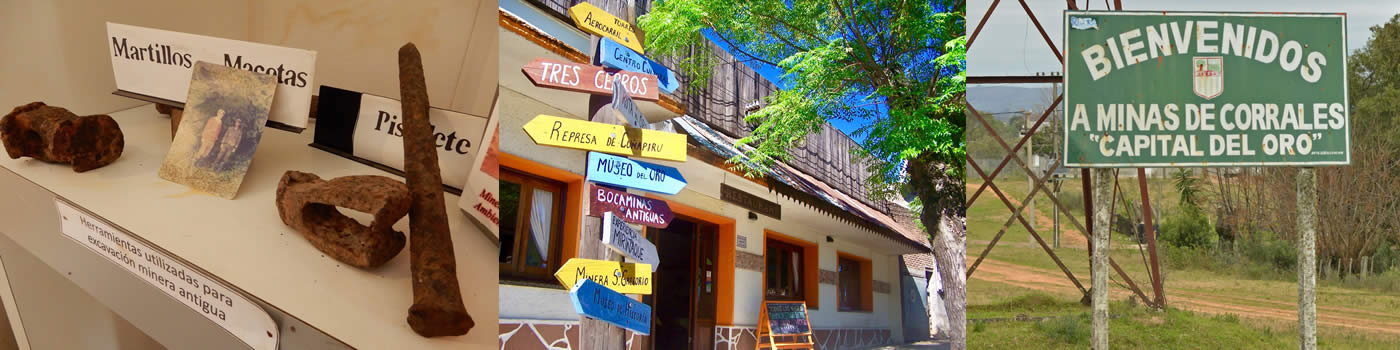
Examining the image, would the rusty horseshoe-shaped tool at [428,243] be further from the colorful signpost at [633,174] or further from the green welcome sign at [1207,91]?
the green welcome sign at [1207,91]

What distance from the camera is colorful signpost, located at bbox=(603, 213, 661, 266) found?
1620 millimetres

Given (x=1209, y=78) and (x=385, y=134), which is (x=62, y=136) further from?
(x=1209, y=78)

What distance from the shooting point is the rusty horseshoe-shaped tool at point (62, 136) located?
151 cm

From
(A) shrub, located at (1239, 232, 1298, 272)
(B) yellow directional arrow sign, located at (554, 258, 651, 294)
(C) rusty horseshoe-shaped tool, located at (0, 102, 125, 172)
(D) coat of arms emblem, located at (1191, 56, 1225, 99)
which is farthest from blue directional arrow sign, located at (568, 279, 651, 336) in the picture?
(A) shrub, located at (1239, 232, 1298, 272)

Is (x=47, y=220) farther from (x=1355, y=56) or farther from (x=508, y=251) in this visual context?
(x=1355, y=56)

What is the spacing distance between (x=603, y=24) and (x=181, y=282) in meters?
0.91

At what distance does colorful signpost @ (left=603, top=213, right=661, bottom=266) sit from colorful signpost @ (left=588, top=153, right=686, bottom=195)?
0.08 meters

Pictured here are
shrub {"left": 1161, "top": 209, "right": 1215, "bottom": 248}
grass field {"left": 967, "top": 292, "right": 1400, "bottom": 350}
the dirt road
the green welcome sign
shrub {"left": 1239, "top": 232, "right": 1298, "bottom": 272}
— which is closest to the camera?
the green welcome sign

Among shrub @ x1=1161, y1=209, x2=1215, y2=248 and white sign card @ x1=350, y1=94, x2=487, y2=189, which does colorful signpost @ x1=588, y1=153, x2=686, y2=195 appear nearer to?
white sign card @ x1=350, y1=94, x2=487, y2=189

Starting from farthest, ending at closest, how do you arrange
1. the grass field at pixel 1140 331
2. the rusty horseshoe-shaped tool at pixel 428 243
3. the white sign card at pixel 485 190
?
the grass field at pixel 1140 331
the white sign card at pixel 485 190
the rusty horseshoe-shaped tool at pixel 428 243

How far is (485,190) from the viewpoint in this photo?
5.25 feet

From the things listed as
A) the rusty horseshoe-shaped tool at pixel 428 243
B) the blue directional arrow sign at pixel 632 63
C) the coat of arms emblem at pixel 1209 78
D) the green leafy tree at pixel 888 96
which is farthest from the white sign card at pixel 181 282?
the coat of arms emblem at pixel 1209 78

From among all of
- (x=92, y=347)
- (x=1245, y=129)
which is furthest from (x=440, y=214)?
(x=1245, y=129)

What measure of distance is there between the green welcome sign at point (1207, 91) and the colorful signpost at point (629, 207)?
6.58ft
